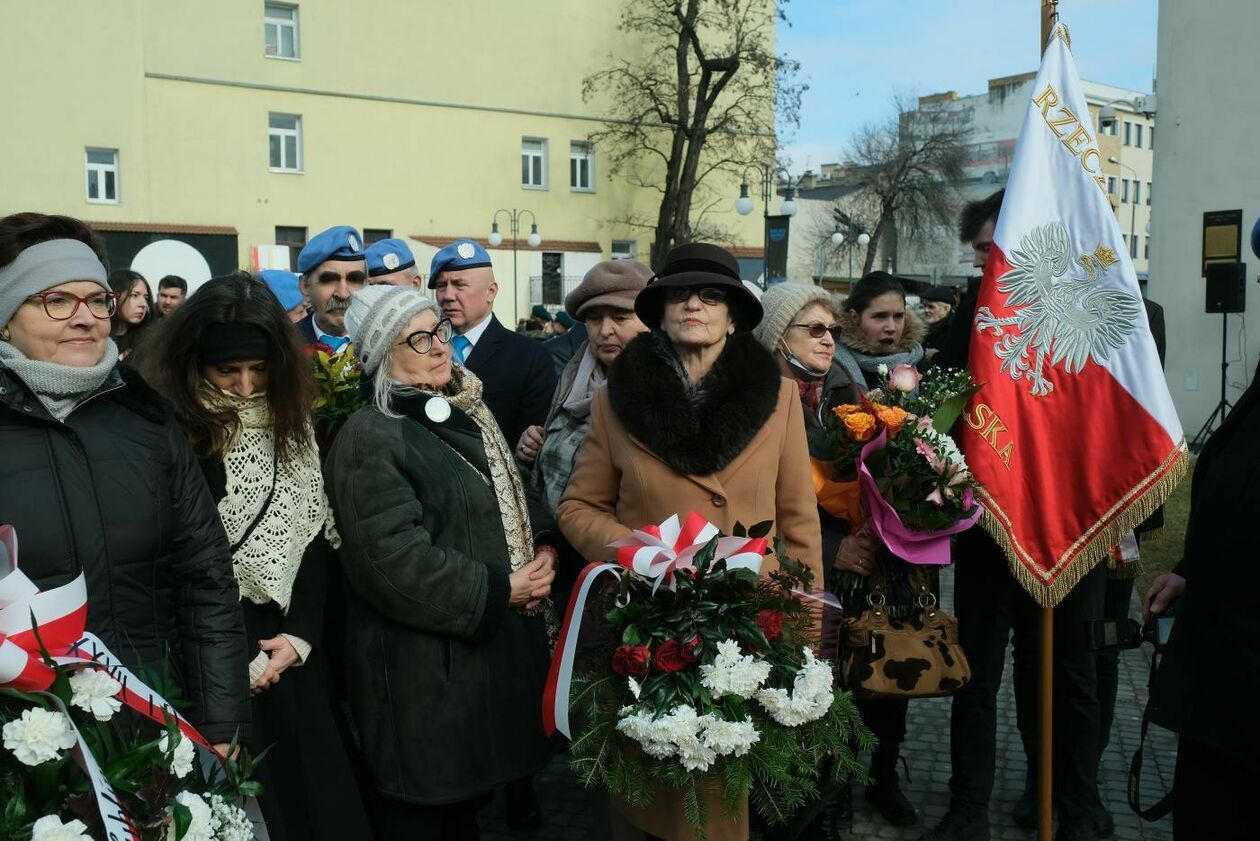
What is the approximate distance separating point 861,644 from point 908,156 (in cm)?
4769

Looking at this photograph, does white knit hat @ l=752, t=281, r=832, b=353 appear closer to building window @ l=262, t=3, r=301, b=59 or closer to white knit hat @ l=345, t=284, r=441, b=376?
white knit hat @ l=345, t=284, r=441, b=376

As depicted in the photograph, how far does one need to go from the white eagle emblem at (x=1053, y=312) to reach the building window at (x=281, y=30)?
3167cm

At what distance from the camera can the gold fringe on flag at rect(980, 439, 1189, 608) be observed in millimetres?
4074

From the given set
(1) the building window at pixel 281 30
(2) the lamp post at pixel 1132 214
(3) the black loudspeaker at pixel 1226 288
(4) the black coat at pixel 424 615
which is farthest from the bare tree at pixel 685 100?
(2) the lamp post at pixel 1132 214

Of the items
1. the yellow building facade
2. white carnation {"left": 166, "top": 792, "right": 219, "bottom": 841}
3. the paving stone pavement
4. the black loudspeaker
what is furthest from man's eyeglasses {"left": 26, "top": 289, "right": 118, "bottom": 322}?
the yellow building facade

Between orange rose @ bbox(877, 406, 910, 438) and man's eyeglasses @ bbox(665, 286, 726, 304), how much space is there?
76cm

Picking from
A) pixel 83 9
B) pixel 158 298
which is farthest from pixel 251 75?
pixel 158 298

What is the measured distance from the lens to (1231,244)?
16156 millimetres

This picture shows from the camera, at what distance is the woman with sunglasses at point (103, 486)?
2.52 metres

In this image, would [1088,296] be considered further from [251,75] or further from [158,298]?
[251,75]

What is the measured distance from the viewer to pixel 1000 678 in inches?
170

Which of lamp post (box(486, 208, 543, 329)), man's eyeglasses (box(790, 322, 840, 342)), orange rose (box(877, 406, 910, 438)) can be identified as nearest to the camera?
orange rose (box(877, 406, 910, 438))

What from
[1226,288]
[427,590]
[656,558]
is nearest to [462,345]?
[427,590]

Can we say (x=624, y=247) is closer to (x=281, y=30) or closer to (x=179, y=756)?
(x=281, y=30)
